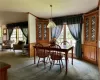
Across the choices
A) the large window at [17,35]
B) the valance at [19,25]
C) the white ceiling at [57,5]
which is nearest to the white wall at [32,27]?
the white ceiling at [57,5]

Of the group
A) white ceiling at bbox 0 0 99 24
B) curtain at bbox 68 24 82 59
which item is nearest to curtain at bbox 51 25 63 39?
curtain at bbox 68 24 82 59

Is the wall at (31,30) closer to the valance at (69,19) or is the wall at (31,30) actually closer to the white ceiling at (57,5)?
the white ceiling at (57,5)

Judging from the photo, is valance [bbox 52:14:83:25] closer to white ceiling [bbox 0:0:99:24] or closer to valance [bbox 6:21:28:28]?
white ceiling [bbox 0:0:99:24]

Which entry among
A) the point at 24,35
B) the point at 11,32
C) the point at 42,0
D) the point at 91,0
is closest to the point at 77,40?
the point at 91,0

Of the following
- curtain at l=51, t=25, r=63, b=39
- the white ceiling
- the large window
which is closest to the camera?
the white ceiling

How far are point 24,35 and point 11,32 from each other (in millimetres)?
1511

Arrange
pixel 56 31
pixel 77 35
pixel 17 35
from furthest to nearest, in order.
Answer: pixel 17 35, pixel 56 31, pixel 77 35

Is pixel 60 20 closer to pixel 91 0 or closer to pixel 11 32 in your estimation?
pixel 91 0

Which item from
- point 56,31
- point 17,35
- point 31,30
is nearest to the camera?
point 31,30

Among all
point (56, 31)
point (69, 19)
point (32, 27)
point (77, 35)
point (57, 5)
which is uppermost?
point (57, 5)

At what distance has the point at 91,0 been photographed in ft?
12.1

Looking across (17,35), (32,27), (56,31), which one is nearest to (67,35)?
(56,31)

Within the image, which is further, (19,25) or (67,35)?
(19,25)

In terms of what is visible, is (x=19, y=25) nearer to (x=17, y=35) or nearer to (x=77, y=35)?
(x=17, y=35)
